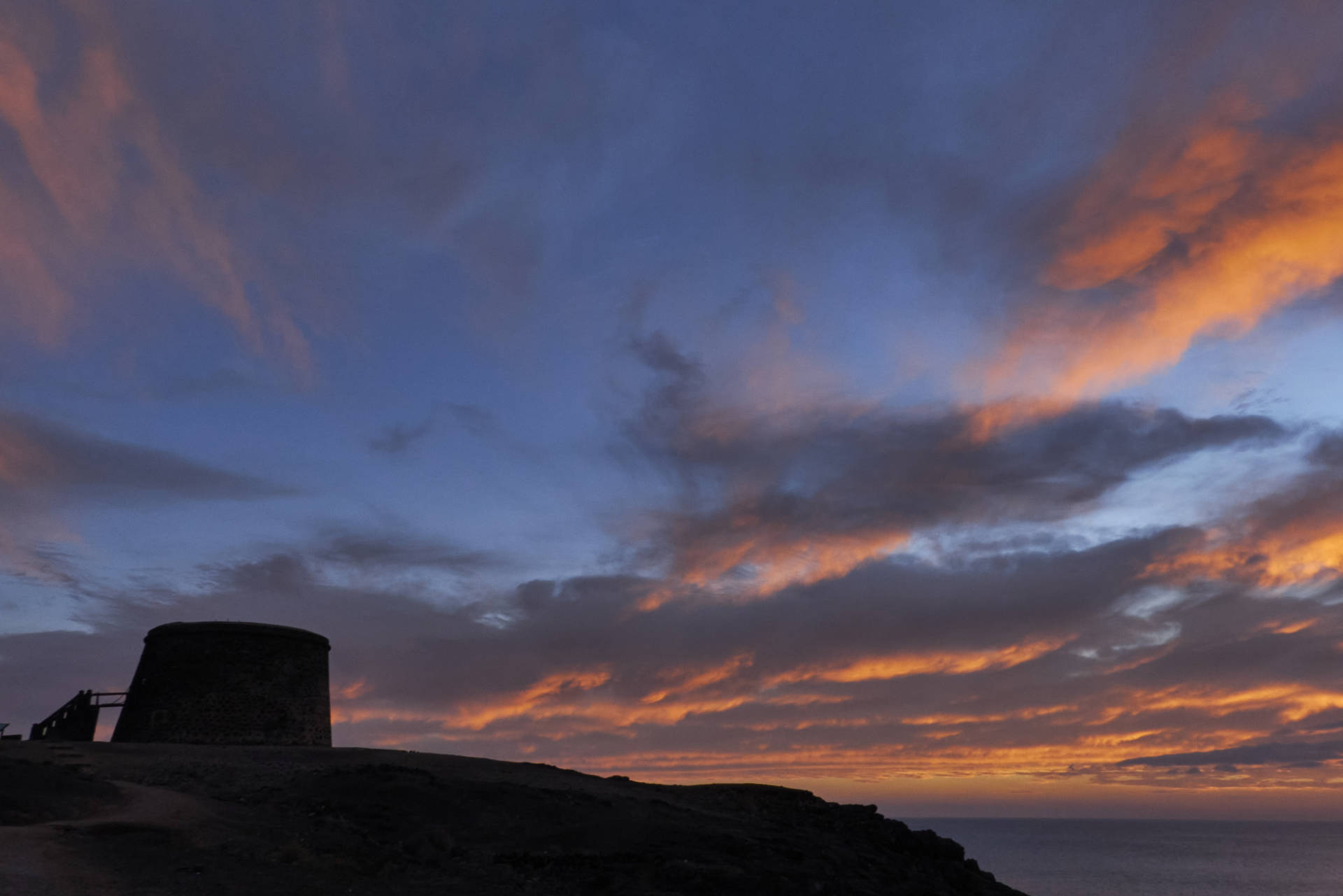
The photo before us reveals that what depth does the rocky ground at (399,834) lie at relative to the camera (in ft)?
54.1

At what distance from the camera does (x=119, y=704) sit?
3881 cm

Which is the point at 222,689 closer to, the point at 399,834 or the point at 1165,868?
the point at 399,834

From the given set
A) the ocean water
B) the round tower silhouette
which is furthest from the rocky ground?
the ocean water

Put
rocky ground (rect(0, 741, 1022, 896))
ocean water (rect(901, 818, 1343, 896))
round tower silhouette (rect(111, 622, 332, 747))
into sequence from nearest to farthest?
rocky ground (rect(0, 741, 1022, 896))
round tower silhouette (rect(111, 622, 332, 747))
ocean water (rect(901, 818, 1343, 896))

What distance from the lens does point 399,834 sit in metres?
20.2

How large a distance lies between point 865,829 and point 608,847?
1043cm

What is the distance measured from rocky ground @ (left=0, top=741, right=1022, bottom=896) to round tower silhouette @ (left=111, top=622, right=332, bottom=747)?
6673 mm

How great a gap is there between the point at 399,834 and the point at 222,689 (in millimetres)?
19230

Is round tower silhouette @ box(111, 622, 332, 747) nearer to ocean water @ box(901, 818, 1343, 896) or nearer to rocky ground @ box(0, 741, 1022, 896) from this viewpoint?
rocky ground @ box(0, 741, 1022, 896)

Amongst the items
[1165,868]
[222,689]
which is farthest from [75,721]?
[1165,868]

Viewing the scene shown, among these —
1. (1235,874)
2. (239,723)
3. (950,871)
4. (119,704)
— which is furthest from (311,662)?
(1235,874)

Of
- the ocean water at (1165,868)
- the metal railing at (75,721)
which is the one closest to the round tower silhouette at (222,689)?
the metal railing at (75,721)

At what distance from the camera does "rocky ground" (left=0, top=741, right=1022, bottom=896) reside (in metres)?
16.5

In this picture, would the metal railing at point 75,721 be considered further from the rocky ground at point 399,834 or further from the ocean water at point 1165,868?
the ocean water at point 1165,868
